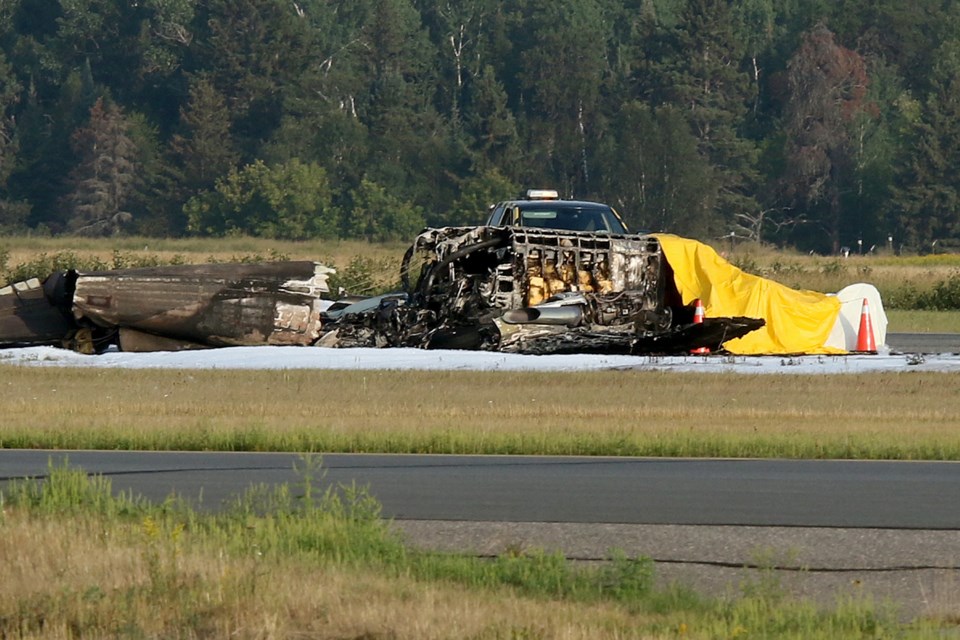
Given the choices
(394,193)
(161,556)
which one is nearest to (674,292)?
(161,556)

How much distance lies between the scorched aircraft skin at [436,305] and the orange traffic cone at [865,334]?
2.57 metres

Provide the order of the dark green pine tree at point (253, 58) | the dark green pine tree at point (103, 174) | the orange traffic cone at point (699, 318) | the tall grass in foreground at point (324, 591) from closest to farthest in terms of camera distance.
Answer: the tall grass in foreground at point (324, 591)
the orange traffic cone at point (699, 318)
the dark green pine tree at point (253, 58)
the dark green pine tree at point (103, 174)

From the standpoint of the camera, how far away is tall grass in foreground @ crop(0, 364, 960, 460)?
50.8 ft

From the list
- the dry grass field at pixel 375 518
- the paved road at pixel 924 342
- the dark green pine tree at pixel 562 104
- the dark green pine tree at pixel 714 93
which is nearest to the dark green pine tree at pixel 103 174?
the dark green pine tree at pixel 562 104

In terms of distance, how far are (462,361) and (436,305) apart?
1.74 metres

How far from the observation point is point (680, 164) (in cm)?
8831

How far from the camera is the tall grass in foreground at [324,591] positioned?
789 cm

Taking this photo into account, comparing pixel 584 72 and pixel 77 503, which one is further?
pixel 584 72

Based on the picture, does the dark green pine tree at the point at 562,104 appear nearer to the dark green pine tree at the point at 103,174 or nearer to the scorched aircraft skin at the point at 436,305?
the dark green pine tree at the point at 103,174

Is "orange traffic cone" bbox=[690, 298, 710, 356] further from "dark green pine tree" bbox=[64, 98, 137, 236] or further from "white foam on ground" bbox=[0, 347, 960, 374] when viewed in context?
"dark green pine tree" bbox=[64, 98, 137, 236]

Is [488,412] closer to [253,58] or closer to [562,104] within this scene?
[253,58]

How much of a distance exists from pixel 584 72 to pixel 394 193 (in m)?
13.1

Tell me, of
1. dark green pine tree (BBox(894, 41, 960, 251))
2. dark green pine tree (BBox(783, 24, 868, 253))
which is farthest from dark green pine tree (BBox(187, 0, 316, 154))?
dark green pine tree (BBox(894, 41, 960, 251))

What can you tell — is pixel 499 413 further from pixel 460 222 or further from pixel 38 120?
pixel 38 120
